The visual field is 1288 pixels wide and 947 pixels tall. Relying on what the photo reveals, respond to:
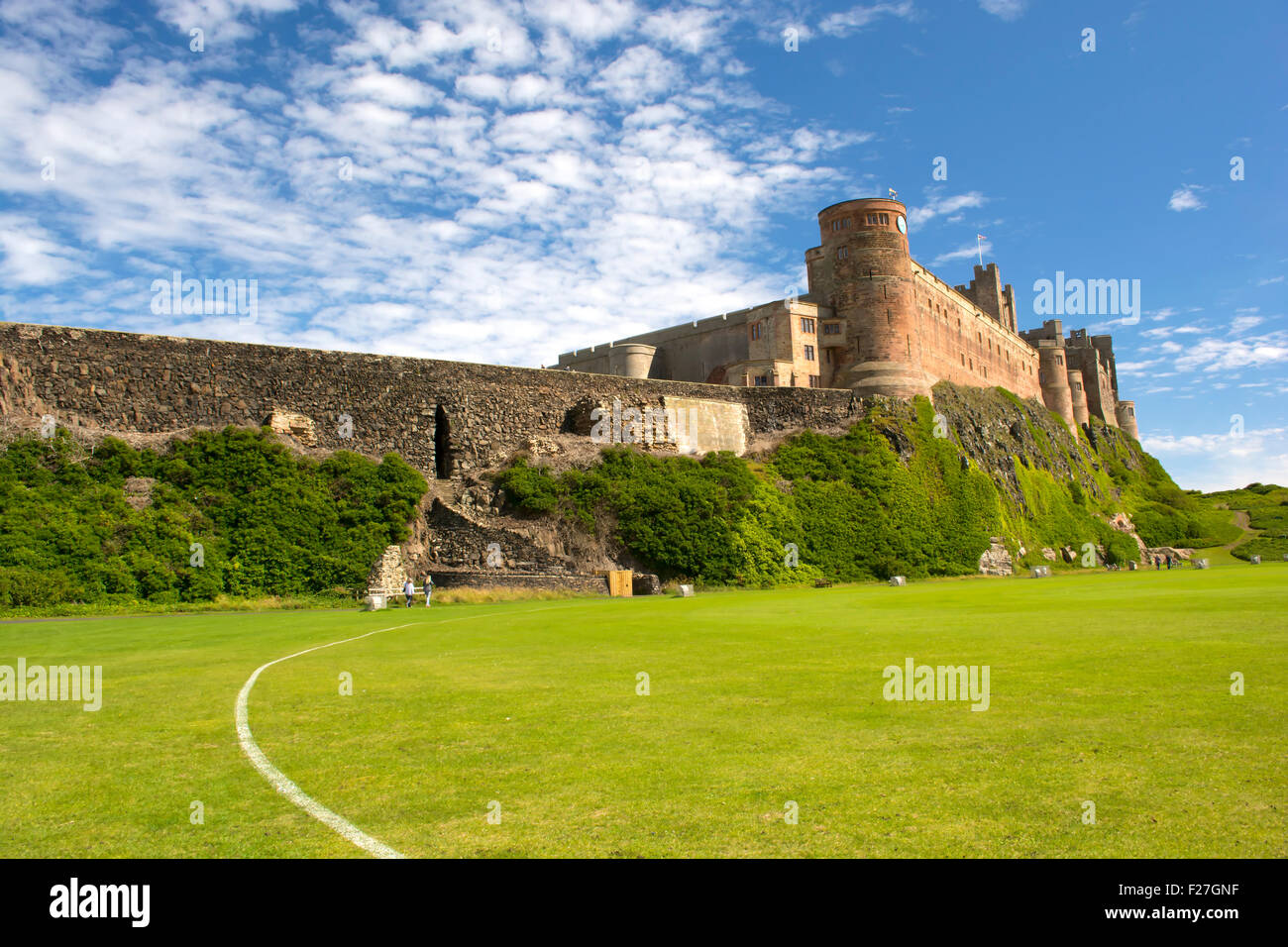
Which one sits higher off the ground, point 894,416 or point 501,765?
point 894,416

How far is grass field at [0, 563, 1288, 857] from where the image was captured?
5.29 metres

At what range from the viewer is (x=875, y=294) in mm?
57469

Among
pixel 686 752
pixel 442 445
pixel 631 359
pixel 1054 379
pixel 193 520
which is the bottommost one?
pixel 686 752

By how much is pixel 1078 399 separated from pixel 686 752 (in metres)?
106

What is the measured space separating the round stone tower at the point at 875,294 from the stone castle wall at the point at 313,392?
12.8 meters

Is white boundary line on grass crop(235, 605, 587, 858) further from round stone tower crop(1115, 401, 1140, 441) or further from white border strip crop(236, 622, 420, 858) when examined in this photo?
round stone tower crop(1115, 401, 1140, 441)

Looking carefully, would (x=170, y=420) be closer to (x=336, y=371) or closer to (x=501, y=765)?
(x=336, y=371)

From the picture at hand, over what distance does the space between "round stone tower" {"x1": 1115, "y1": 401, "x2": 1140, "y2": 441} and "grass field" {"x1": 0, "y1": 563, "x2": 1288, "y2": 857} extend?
4346 inches

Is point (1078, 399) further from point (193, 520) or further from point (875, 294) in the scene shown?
point (193, 520)

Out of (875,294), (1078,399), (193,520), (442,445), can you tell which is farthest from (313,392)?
(1078,399)

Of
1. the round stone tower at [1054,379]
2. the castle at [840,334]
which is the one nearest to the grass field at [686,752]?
the castle at [840,334]

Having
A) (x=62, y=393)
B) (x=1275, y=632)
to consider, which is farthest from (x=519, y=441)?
(x=1275, y=632)

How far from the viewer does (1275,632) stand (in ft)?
43.8
